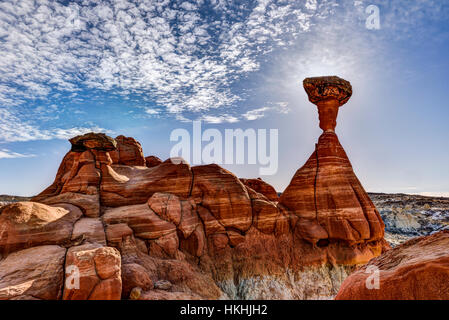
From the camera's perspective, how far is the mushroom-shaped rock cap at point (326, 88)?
25.8 metres

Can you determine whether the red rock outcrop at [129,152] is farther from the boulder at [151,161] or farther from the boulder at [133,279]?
Answer: the boulder at [133,279]

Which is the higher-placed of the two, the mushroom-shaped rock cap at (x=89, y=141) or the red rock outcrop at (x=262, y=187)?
the mushroom-shaped rock cap at (x=89, y=141)

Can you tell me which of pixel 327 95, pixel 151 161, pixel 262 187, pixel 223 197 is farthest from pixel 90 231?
pixel 327 95

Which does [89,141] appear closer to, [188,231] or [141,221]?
[141,221]

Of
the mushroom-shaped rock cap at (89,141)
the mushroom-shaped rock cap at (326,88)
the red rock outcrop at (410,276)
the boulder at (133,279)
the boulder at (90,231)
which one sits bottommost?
the boulder at (133,279)

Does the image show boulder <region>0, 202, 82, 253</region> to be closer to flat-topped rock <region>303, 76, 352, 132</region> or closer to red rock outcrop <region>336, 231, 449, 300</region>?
red rock outcrop <region>336, 231, 449, 300</region>

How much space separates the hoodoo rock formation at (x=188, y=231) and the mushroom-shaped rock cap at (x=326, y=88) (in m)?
0.11

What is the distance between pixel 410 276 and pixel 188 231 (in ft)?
47.7

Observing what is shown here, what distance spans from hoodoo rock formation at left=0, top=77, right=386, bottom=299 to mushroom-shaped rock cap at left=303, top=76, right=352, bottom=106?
4.1 inches

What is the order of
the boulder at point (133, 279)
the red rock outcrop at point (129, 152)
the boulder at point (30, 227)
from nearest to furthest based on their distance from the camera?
the boulder at point (133, 279) < the boulder at point (30, 227) < the red rock outcrop at point (129, 152)

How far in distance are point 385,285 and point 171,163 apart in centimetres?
1760

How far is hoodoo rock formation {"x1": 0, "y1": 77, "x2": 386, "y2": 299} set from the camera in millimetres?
10516

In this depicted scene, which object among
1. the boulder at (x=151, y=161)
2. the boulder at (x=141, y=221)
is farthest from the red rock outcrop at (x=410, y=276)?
the boulder at (x=151, y=161)
